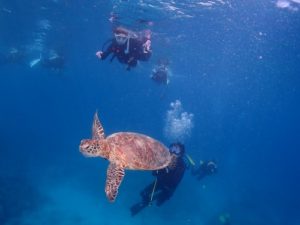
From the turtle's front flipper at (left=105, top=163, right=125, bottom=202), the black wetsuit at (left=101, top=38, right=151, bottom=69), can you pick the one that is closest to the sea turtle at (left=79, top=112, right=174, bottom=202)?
the turtle's front flipper at (left=105, top=163, right=125, bottom=202)

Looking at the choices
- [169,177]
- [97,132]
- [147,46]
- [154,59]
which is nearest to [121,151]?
[97,132]

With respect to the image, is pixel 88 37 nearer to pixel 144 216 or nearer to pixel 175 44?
pixel 175 44

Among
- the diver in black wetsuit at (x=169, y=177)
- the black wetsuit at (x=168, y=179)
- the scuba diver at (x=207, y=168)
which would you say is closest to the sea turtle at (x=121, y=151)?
the diver in black wetsuit at (x=169, y=177)

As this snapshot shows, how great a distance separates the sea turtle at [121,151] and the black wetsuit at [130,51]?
3760 millimetres

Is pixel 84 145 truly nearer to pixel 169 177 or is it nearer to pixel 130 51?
pixel 169 177

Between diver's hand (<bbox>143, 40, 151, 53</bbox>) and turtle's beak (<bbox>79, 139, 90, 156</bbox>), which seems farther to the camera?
diver's hand (<bbox>143, 40, 151, 53</bbox>)

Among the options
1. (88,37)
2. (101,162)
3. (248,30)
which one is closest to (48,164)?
(101,162)

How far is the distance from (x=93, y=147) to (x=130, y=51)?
15.7 ft

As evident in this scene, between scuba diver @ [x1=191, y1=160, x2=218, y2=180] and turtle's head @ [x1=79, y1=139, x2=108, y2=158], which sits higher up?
turtle's head @ [x1=79, y1=139, x2=108, y2=158]

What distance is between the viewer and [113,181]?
216 inches

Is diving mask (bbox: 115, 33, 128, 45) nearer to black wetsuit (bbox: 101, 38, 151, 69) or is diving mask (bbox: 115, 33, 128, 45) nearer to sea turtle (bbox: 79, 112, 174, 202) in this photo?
black wetsuit (bbox: 101, 38, 151, 69)

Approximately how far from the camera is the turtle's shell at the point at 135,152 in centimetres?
605

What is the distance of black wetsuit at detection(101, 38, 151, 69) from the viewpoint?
9.51 metres

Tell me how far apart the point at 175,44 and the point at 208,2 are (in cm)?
956
